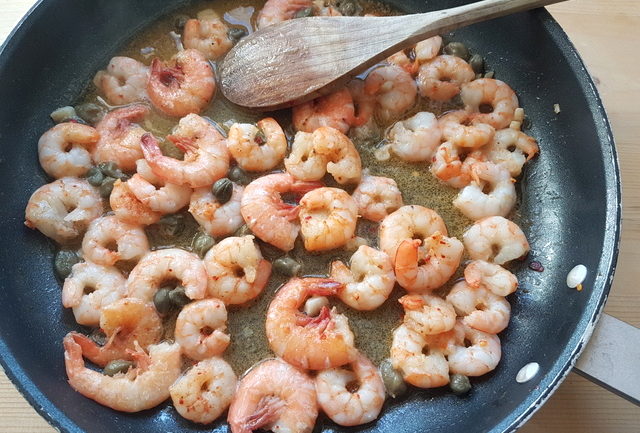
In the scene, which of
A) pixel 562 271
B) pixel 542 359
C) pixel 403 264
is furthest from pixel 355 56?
pixel 542 359

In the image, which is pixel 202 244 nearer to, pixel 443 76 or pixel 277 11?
pixel 277 11

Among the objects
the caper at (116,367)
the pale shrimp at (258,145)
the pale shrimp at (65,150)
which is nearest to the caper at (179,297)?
the caper at (116,367)

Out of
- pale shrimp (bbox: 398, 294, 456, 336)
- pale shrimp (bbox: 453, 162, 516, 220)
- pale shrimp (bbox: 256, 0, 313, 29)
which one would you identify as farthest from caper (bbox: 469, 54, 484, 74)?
pale shrimp (bbox: 398, 294, 456, 336)

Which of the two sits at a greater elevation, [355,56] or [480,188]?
[355,56]

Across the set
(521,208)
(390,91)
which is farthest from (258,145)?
(521,208)

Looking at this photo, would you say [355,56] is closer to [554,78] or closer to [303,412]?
[554,78]
